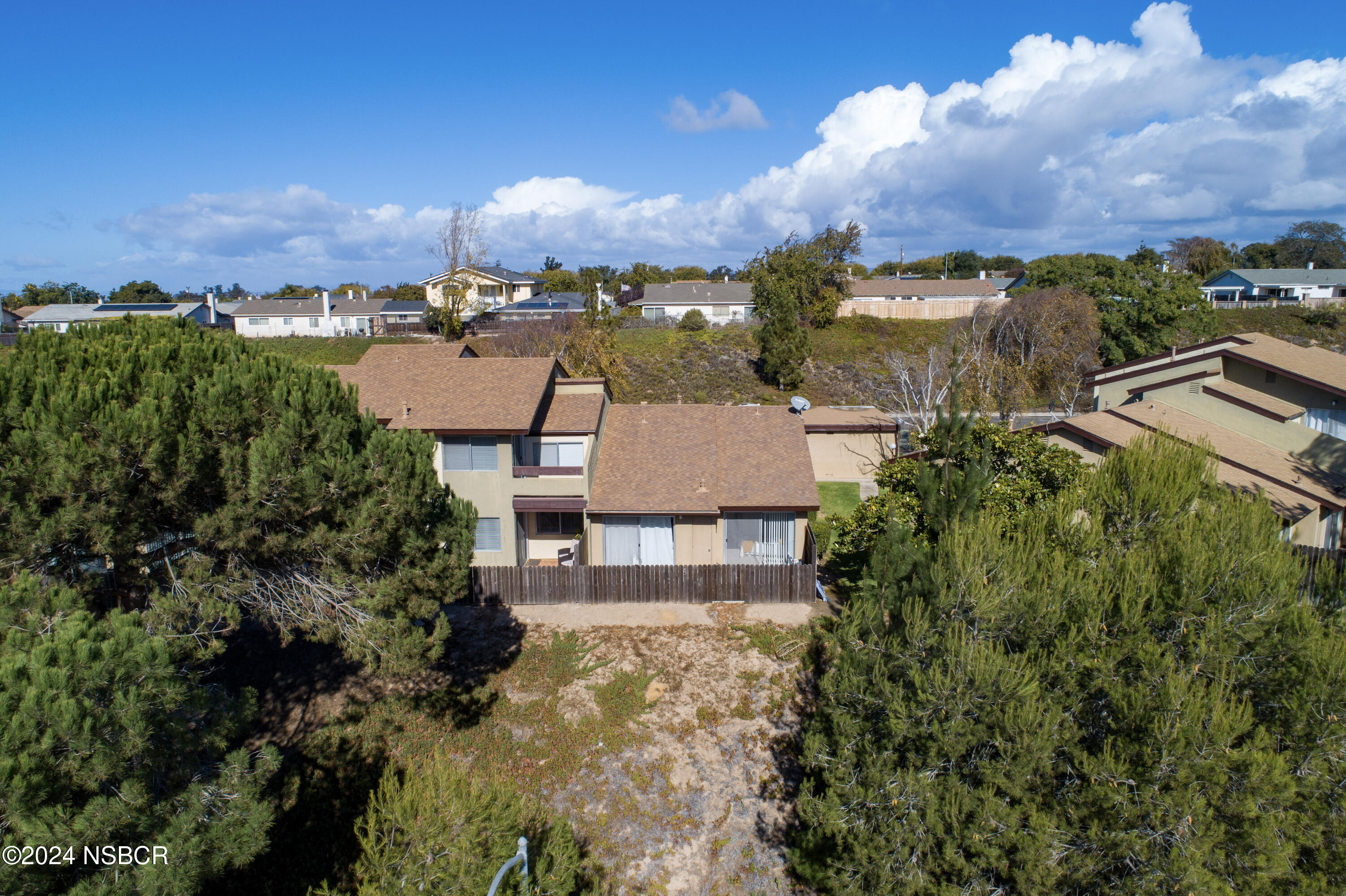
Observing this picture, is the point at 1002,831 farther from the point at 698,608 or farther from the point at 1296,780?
the point at 698,608

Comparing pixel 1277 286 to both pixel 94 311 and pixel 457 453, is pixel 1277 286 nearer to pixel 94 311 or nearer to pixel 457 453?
pixel 457 453

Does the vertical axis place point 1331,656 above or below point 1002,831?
above

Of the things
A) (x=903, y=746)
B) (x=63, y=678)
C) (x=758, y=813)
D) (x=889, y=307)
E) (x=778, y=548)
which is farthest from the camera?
(x=889, y=307)

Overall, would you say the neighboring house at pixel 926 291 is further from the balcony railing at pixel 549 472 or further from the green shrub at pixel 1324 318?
the balcony railing at pixel 549 472

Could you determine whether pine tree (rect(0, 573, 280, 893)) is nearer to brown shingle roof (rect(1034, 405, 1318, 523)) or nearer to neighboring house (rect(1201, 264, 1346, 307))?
brown shingle roof (rect(1034, 405, 1318, 523))

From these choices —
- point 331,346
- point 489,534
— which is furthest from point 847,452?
point 331,346

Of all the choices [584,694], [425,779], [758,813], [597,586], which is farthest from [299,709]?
[758,813]
